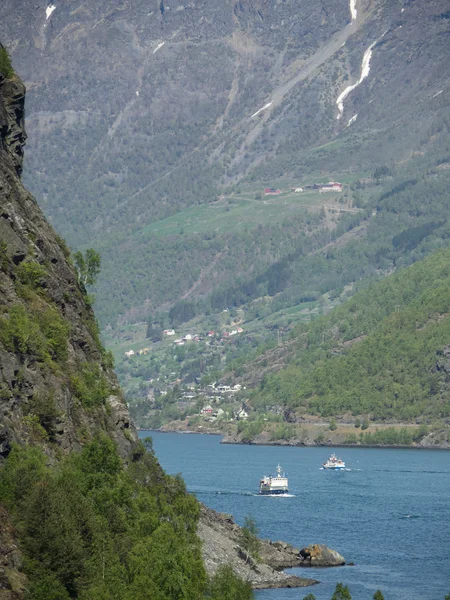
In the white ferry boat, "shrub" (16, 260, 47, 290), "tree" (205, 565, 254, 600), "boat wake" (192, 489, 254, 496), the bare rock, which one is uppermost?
the white ferry boat

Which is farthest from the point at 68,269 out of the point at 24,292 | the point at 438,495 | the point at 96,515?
the point at 438,495

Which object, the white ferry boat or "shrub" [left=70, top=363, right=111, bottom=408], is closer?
"shrub" [left=70, top=363, right=111, bottom=408]

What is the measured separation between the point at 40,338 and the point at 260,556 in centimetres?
4475

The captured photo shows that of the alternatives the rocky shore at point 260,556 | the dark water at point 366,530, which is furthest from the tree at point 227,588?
the dark water at point 366,530

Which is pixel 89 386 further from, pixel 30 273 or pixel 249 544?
pixel 249 544

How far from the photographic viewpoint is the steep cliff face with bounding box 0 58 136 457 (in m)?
78.6

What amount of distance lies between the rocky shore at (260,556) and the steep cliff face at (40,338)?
12322mm

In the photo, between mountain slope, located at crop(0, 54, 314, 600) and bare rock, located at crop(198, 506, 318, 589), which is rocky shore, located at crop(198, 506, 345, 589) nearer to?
bare rock, located at crop(198, 506, 318, 589)

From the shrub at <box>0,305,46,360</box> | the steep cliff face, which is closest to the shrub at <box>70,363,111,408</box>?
the steep cliff face

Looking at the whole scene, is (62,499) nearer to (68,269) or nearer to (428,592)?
(68,269)

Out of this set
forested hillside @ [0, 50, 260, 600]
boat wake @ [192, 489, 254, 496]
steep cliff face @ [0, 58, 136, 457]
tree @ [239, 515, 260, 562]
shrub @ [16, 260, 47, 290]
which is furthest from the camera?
boat wake @ [192, 489, 254, 496]

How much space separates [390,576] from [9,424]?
53744mm

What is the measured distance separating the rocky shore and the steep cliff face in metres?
12.3

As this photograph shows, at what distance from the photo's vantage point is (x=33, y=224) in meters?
97.4
